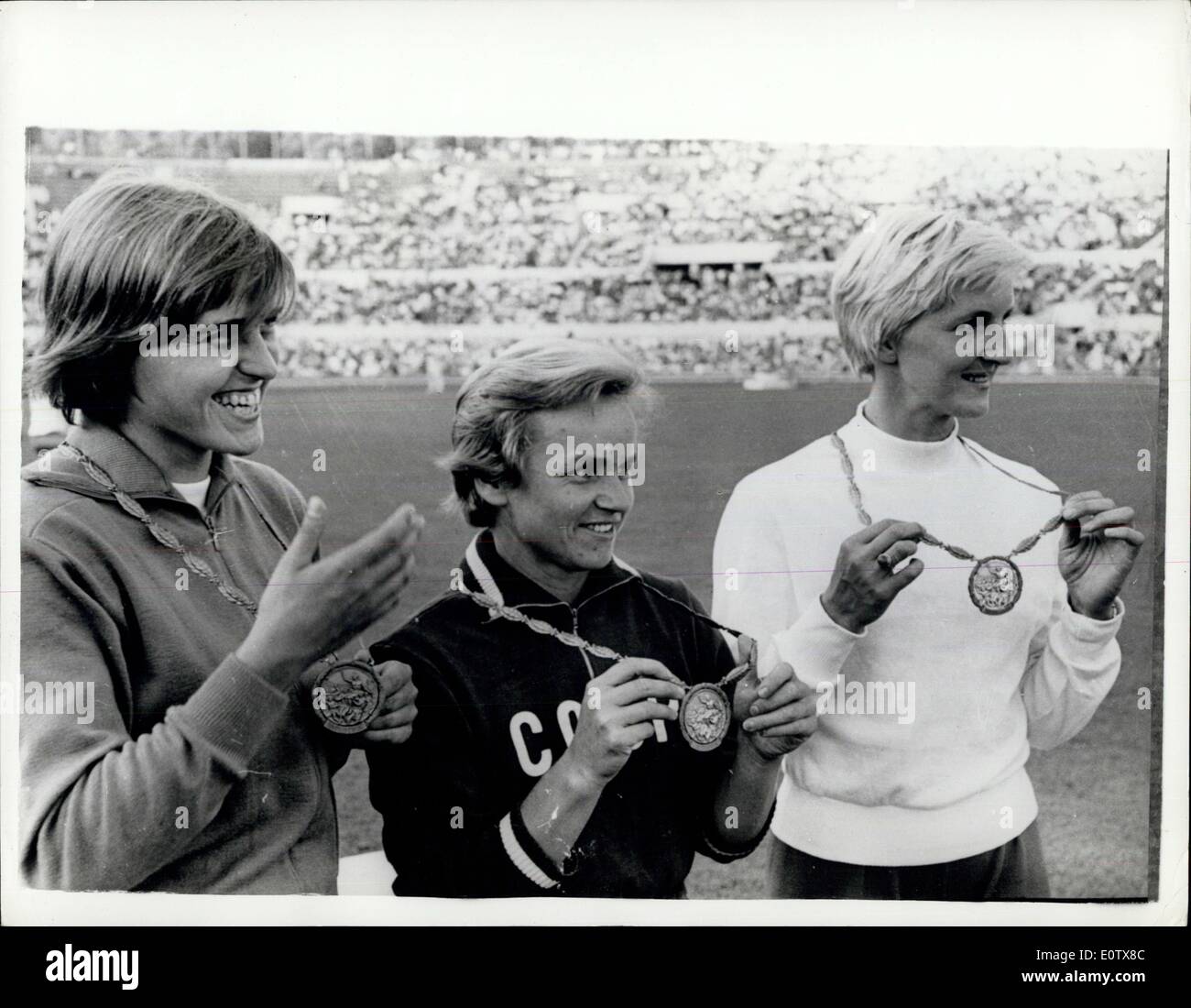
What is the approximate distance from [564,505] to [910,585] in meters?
1.00

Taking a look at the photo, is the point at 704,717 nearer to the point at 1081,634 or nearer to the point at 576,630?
the point at 576,630

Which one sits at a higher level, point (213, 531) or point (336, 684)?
point (213, 531)

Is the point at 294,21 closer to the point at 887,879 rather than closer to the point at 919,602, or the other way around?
the point at 919,602

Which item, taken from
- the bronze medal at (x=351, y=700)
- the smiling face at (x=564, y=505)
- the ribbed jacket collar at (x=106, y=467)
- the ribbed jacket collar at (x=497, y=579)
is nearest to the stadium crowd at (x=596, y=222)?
the smiling face at (x=564, y=505)

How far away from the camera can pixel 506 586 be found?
3.76 m

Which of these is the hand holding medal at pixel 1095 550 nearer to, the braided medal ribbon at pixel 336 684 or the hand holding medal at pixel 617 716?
the hand holding medal at pixel 617 716

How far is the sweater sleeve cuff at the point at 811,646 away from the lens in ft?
12.6

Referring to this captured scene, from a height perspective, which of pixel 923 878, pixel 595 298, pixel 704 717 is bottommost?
pixel 923 878

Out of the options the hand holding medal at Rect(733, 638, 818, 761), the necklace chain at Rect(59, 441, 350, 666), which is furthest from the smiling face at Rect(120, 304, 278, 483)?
the hand holding medal at Rect(733, 638, 818, 761)

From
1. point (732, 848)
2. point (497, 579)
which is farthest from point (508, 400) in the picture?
point (732, 848)

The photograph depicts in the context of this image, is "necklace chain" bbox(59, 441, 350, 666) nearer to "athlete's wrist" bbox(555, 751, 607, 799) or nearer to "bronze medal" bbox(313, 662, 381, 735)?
"bronze medal" bbox(313, 662, 381, 735)

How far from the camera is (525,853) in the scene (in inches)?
148

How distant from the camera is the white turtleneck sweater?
3865 mm

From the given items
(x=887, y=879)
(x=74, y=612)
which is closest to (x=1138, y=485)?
(x=887, y=879)
